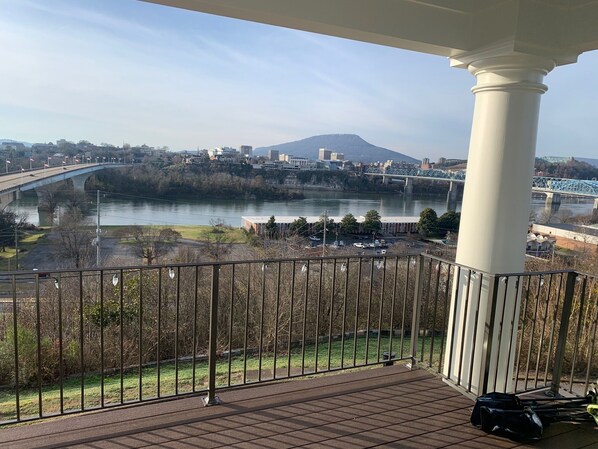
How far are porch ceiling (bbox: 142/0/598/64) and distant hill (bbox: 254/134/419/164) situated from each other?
9.16 m

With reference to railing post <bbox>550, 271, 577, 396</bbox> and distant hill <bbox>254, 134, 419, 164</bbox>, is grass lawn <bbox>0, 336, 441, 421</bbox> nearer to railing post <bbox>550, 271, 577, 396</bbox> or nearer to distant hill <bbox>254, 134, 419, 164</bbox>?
railing post <bbox>550, 271, 577, 396</bbox>

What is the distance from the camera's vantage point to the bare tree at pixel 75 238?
17.0 m

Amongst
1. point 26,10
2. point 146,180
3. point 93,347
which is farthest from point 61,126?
point 93,347

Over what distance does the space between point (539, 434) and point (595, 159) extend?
8899 millimetres

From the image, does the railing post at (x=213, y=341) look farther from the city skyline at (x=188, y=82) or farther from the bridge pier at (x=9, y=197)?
the city skyline at (x=188, y=82)

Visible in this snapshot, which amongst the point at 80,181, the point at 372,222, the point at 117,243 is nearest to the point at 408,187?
the point at 372,222

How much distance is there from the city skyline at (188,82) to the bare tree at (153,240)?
4228mm

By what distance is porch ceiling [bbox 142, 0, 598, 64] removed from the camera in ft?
8.12

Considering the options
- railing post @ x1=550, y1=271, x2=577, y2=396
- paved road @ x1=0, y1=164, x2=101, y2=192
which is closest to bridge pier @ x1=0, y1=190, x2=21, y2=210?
paved road @ x1=0, y1=164, x2=101, y2=192

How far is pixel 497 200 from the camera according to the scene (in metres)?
2.87

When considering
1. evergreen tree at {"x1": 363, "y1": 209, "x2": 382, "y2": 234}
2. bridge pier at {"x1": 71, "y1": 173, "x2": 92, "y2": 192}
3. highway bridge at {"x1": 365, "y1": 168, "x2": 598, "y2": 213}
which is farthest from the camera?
evergreen tree at {"x1": 363, "y1": 209, "x2": 382, "y2": 234}

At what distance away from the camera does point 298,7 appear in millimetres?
2432

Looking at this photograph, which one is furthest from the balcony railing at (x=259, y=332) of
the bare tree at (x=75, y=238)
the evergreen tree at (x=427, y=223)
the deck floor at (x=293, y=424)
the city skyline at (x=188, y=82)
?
the city skyline at (x=188, y=82)

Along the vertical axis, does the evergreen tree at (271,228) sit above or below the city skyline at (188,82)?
below
